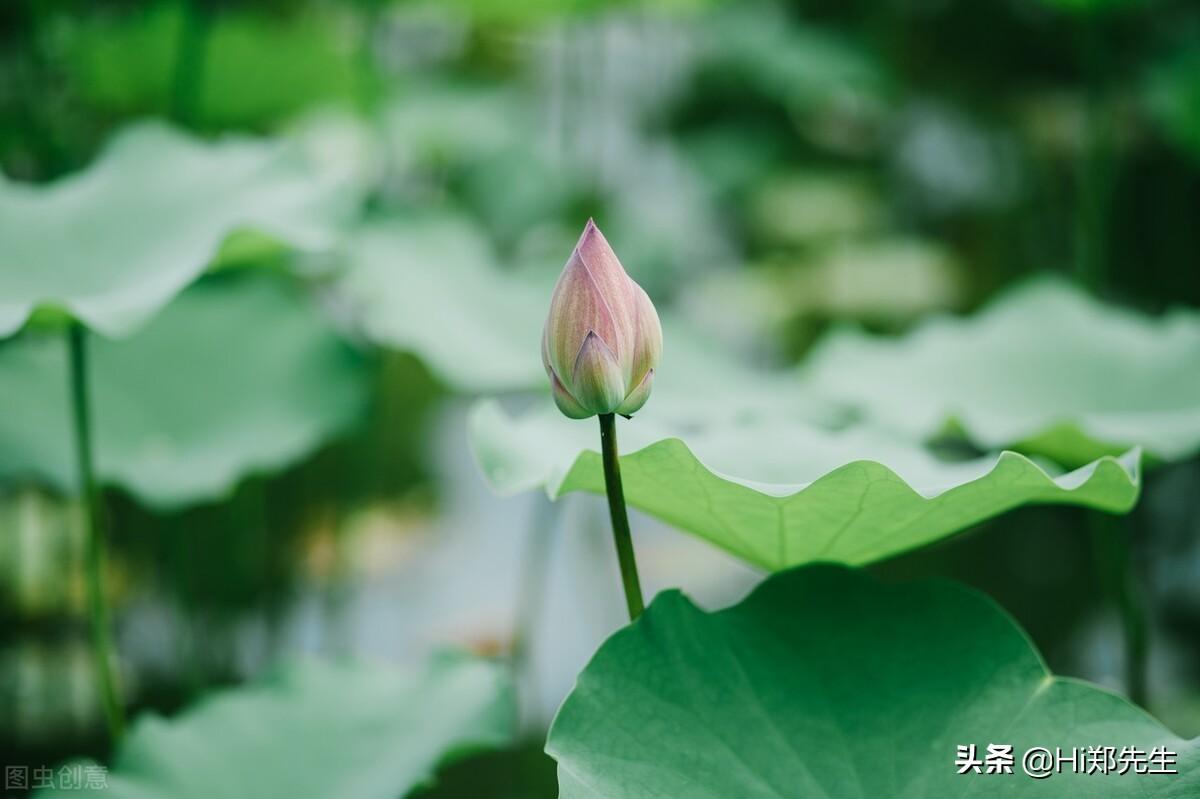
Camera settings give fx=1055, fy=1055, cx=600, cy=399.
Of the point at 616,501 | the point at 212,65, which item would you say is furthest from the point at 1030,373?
the point at 212,65

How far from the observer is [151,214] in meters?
1.04

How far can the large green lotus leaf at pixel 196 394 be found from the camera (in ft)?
3.70

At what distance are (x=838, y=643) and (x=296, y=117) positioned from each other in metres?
1.71

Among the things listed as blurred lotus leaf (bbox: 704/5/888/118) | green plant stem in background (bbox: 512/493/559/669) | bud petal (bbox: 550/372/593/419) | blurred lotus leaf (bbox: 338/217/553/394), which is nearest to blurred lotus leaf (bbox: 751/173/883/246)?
blurred lotus leaf (bbox: 704/5/888/118)

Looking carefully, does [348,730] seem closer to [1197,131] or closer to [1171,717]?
[1171,717]

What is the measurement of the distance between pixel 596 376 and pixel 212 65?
4.99ft

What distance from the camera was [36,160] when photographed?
1684 millimetres

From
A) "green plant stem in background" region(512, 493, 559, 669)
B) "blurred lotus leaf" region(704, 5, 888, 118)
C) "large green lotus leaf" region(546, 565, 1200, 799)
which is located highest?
"blurred lotus leaf" region(704, 5, 888, 118)

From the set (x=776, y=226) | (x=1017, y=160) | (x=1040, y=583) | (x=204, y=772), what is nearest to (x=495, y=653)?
(x=204, y=772)

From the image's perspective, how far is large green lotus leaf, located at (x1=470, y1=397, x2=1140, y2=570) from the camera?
645mm

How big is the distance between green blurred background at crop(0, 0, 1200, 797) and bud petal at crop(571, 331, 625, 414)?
402 mm

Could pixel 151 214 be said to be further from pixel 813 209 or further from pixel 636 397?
pixel 813 209

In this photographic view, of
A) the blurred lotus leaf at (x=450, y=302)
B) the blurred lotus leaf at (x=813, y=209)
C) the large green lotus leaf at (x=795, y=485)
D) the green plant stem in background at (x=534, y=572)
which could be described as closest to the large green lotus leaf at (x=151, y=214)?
the blurred lotus leaf at (x=450, y=302)

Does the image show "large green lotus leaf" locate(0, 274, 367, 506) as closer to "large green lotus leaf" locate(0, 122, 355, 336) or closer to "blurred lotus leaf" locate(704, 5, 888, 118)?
"large green lotus leaf" locate(0, 122, 355, 336)
